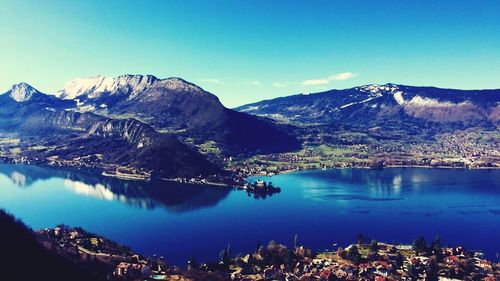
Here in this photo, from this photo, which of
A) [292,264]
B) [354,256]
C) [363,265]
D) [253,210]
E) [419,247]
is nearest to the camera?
[363,265]

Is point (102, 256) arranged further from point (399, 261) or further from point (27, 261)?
point (399, 261)

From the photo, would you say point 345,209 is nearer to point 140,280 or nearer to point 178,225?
point 178,225

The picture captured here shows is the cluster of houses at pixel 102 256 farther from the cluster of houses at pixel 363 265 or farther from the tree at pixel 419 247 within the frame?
the tree at pixel 419 247

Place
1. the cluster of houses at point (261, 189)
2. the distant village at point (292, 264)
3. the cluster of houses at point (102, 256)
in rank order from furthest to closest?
the cluster of houses at point (261, 189) < the distant village at point (292, 264) < the cluster of houses at point (102, 256)

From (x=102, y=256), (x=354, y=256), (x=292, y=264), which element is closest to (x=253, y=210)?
(x=292, y=264)

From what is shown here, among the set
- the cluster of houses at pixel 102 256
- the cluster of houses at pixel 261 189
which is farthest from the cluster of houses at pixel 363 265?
the cluster of houses at pixel 261 189

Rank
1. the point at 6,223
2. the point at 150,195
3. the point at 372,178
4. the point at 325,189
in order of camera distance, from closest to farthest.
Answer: the point at 6,223 < the point at 150,195 < the point at 325,189 < the point at 372,178

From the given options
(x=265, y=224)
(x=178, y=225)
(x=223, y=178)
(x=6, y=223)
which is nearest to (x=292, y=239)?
(x=265, y=224)
